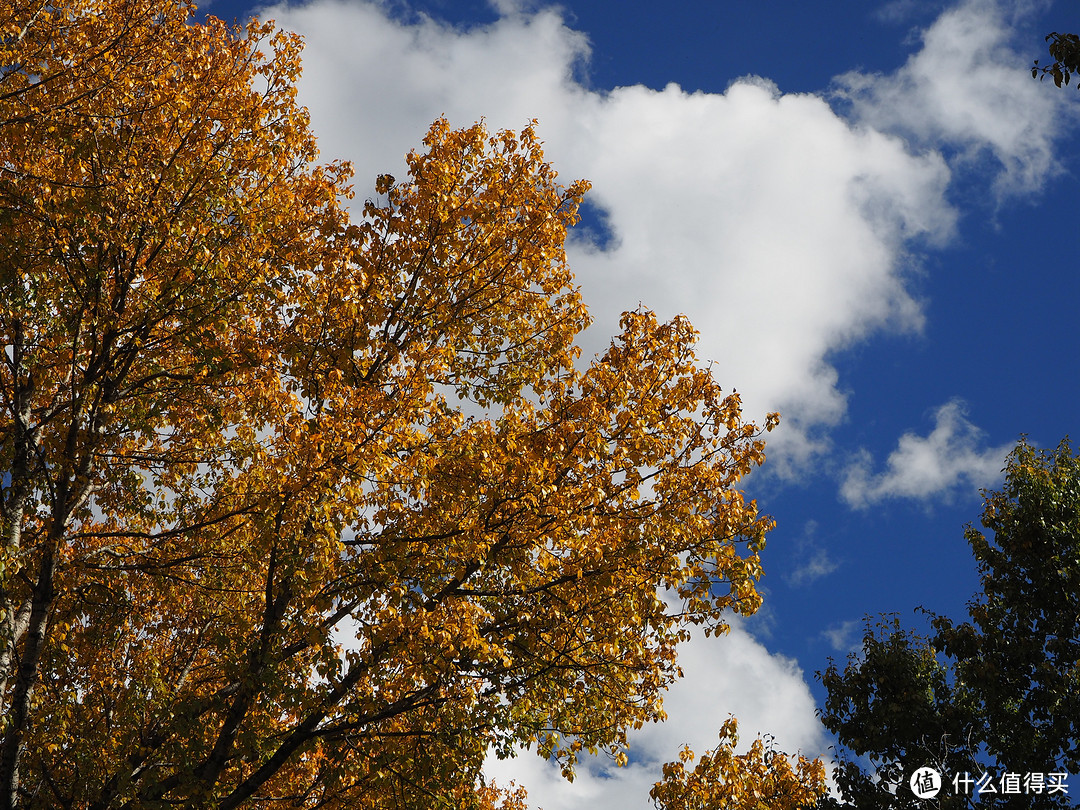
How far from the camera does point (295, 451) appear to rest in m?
9.15

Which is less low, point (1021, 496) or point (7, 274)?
point (1021, 496)

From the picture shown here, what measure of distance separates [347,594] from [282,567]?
3.09 ft

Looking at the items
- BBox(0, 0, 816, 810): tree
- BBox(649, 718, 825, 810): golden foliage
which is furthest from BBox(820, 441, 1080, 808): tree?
BBox(0, 0, 816, 810): tree

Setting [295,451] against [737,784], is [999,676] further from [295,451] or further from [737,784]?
[295,451]

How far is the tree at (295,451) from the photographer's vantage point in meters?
9.62

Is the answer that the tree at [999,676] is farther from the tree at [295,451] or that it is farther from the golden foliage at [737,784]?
the tree at [295,451]

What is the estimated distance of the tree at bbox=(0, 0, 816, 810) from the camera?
379 inches

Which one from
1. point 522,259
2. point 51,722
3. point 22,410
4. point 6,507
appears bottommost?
point 51,722

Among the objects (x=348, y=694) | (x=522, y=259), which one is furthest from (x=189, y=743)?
(x=522, y=259)

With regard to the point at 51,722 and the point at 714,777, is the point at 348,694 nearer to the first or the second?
the point at 51,722

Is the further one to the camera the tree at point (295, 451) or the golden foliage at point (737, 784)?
the golden foliage at point (737, 784)

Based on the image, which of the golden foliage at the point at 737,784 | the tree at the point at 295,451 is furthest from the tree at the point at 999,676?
the tree at the point at 295,451

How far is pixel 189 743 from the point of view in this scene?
9.25 meters

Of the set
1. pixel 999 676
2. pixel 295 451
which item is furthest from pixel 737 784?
pixel 295 451
